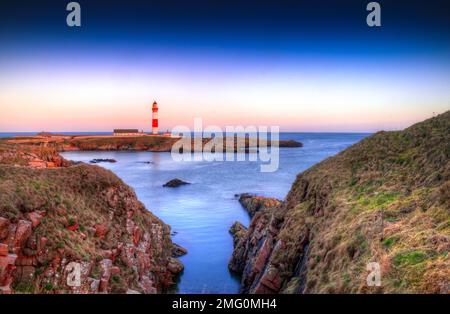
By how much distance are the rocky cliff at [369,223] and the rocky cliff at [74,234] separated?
652cm

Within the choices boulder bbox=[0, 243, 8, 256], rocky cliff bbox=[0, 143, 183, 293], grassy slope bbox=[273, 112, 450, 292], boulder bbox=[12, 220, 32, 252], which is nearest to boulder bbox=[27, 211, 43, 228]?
rocky cliff bbox=[0, 143, 183, 293]

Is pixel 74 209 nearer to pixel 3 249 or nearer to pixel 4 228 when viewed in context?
pixel 4 228

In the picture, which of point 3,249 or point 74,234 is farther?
point 74,234

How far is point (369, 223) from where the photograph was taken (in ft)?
39.2

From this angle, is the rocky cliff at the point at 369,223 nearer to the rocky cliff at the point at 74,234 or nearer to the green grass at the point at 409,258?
the green grass at the point at 409,258

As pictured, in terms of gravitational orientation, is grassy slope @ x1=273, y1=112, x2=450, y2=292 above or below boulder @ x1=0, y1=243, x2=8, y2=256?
above

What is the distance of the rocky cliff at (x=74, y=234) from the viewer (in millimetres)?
12609

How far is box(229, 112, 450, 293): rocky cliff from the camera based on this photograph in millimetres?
9109

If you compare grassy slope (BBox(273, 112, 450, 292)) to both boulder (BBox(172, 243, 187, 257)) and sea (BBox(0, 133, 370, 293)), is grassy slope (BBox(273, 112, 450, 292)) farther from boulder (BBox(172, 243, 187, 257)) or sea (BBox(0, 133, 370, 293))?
boulder (BBox(172, 243, 187, 257))

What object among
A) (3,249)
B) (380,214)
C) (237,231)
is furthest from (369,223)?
(237,231)

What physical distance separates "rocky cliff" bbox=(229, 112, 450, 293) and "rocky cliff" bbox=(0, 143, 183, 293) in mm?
6518

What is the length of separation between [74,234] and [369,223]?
1249cm
